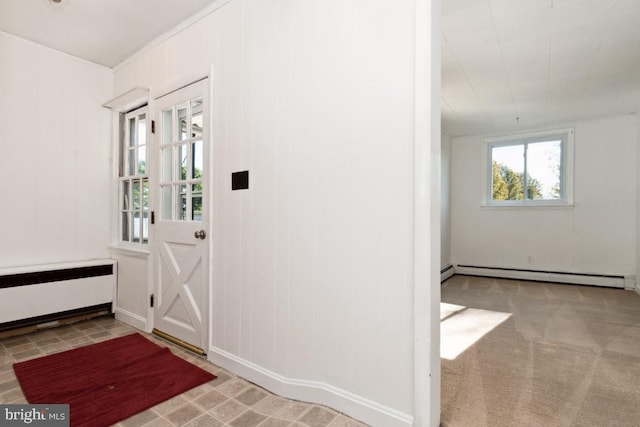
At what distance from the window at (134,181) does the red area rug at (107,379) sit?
1178 millimetres

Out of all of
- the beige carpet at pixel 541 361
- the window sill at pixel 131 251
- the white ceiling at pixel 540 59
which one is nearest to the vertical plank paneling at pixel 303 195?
the beige carpet at pixel 541 361

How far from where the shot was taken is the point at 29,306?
289cm

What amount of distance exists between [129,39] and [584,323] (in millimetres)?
5379

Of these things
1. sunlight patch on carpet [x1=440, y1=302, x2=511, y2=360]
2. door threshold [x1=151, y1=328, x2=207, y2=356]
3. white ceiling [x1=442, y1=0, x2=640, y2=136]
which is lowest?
sunlight patch on carpet [x1=440, y1=302, x2=511, y2=360]

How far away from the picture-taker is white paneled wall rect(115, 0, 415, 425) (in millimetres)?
1628

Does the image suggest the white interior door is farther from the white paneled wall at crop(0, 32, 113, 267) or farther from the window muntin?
the white paneled wall at crop(0, 32, 113, 267)

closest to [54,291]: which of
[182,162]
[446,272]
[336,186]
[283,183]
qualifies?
[182,162]

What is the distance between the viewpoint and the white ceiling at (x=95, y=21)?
99.0 inches

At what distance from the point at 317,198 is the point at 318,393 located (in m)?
1.15

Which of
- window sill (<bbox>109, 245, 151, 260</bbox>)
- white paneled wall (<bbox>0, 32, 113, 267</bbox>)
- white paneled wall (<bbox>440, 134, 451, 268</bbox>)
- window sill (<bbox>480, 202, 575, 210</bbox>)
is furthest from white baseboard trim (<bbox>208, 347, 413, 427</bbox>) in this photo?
window sill (<bbox>480, 202, 575, 210</bbox>)

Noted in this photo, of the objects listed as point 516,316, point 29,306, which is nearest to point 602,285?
point 516,316

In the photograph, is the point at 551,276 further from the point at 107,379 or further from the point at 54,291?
the point at 54,291

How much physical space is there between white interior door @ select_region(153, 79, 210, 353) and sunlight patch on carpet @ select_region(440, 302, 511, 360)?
6.74ft

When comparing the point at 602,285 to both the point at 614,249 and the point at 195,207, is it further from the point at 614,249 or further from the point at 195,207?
the point at 195,207
